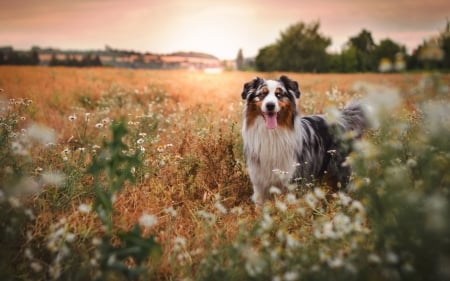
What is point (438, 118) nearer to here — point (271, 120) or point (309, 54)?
point (271, 120)

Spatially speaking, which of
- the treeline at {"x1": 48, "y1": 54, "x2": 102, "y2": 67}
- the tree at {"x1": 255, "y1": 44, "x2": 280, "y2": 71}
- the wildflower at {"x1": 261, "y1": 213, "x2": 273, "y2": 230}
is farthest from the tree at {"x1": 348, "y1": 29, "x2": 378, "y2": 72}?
the wildflower at {"x1": 261, "y1": 213, "x2": 273, "y2": 230}

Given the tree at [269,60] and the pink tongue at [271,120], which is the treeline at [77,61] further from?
the tree at [269,60]

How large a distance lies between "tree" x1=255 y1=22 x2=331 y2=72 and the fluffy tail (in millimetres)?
41758

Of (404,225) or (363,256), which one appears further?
(363,256)

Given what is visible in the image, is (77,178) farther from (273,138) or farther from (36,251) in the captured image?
(273,138)

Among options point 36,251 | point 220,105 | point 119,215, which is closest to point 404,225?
point 119,215

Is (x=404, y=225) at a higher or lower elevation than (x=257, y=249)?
higher

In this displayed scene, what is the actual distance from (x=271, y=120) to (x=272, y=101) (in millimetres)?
321

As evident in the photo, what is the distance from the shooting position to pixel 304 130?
5035mm

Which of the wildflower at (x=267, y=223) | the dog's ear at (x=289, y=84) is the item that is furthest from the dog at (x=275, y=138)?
the wildflower at (x=267, y=223)

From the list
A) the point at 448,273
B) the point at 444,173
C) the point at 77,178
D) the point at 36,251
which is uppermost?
the point at 444,173

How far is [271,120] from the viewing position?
462 centimetres

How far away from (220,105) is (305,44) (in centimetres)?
4130

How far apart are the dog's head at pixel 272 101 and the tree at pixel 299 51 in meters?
43.0
